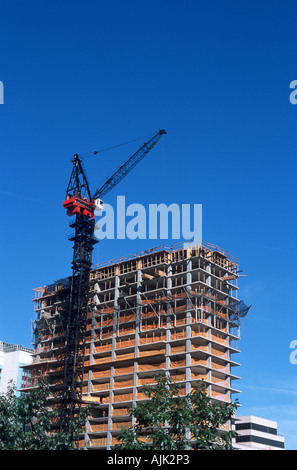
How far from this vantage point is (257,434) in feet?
536

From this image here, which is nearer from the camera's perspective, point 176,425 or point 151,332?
point 176,425

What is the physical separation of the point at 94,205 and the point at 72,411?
46.0 m

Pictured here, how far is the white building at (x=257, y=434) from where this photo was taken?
160 m

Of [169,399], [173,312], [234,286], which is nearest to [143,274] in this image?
[173,312]

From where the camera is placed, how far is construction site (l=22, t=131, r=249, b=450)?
120 m

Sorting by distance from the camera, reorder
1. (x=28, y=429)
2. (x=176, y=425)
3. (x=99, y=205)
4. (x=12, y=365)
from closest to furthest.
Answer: (x=176, y=425) → (x=28, y=429) → (x=99, y=205) → (x=12, y=365)

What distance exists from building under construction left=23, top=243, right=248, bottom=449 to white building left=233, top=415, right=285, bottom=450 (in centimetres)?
4397

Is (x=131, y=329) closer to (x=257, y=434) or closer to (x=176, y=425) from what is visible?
(x=257, y=434)

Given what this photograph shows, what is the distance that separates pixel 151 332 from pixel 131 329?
6.11 metres

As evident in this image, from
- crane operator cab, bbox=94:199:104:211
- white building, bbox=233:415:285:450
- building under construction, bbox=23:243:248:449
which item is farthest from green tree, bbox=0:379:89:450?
white building, bbox=233:415:285:450

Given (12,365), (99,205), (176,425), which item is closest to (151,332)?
(99,205)
